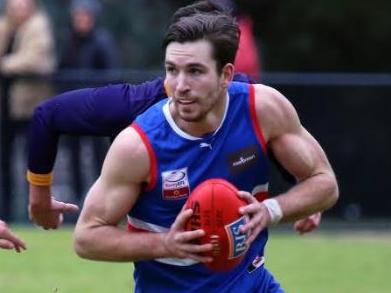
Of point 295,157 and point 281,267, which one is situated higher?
point 295,157

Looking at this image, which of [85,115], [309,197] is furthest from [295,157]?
[85,115]

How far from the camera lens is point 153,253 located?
6.63 meters

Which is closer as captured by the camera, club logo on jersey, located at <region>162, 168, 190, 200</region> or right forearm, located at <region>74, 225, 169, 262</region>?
right forearm, located at <region>74, 225, 169, 262</region>

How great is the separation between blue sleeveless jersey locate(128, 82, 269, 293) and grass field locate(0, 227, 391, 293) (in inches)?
141

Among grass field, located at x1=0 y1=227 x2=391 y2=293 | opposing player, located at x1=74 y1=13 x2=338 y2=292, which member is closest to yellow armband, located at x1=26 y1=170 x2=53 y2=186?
opposing player, located at x1=74 y1=13 x2=338 y2=292

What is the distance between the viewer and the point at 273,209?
681 cm

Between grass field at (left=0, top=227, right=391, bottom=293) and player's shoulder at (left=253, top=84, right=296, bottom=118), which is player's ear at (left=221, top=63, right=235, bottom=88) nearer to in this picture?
player's shoulder at (left=253, top=84, right=296, bottom=118)

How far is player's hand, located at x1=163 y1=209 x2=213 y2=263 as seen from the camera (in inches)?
253

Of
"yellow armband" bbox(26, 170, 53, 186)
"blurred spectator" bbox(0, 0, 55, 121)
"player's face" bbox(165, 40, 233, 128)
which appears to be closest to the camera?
"player's face" bbox(165, 40, 233, 128)

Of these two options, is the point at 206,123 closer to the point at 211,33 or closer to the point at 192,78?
the point at 192,78

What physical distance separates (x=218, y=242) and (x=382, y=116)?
8704 mm

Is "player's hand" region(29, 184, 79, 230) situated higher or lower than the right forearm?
lower

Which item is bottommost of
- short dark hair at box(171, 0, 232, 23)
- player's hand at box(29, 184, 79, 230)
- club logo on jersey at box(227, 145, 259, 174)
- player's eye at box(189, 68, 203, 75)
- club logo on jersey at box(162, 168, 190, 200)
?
player's hand at box(29, 184, 79, 230)

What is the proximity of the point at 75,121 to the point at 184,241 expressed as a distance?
1.43m
